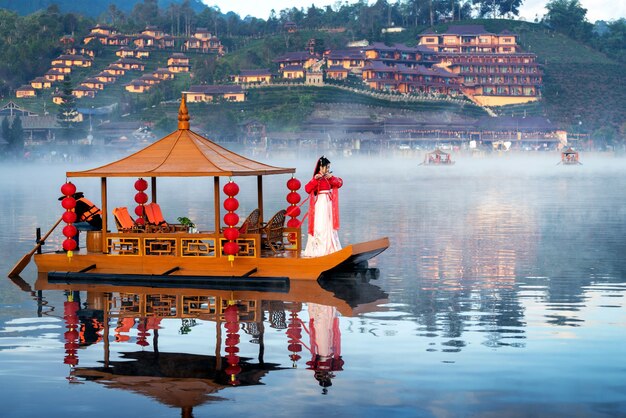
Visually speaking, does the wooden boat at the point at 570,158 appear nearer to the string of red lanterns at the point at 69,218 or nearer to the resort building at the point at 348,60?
the resort building at the point at 348,60

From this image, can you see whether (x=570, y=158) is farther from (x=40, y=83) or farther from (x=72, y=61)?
(x=72, y=61)

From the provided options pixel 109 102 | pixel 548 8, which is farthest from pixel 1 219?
pixel 548 8

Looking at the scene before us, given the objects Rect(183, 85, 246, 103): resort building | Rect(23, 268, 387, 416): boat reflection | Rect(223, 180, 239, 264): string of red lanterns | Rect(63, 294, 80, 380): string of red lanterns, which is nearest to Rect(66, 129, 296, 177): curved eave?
Rect(223, 180, 239, 264): string of red lanterns

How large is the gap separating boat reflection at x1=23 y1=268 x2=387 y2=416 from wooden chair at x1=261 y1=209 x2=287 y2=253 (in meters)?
1.15

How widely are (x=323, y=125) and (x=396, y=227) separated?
319ft

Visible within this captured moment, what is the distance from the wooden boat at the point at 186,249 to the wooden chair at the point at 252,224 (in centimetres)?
29

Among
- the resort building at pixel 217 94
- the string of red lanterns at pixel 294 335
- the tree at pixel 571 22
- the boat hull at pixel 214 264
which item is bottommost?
Answer: the string of red lanterns at pixel 294 335

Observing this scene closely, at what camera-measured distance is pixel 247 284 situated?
18.8 m

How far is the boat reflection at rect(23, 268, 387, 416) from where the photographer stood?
1181 centimetres

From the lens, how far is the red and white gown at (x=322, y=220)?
20.0 metres

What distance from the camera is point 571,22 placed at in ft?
611

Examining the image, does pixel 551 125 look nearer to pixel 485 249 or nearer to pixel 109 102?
pixel 109 102

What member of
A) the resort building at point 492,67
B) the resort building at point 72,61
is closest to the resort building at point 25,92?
the resort building at point 72,61

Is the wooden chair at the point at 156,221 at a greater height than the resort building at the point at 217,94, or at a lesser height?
lesser
